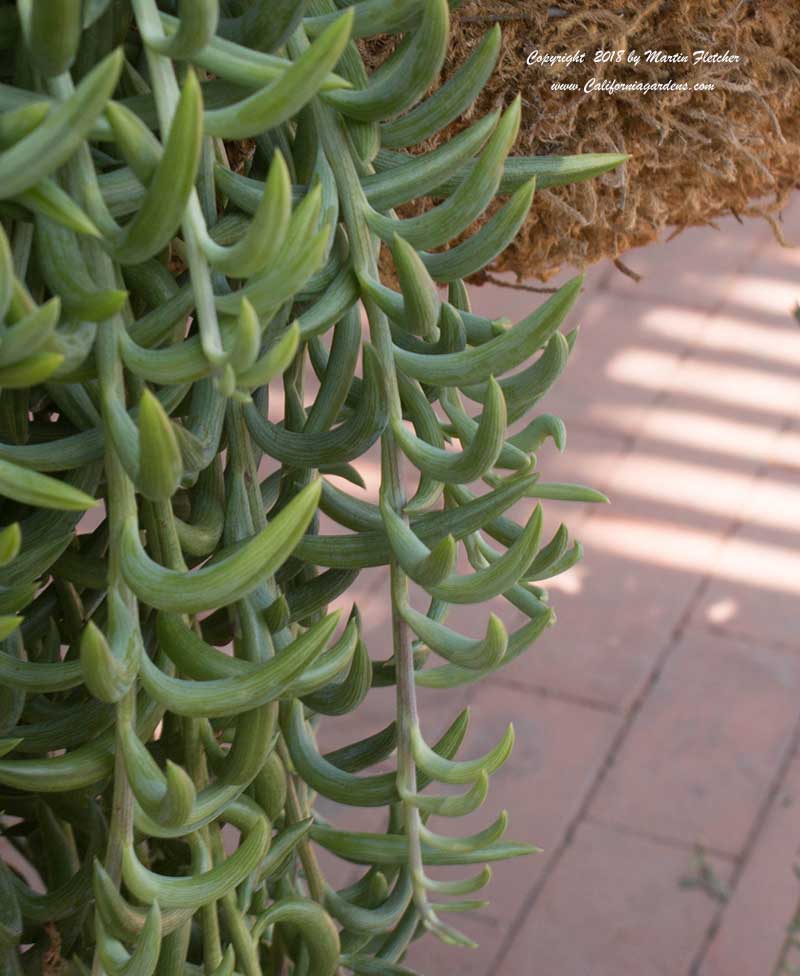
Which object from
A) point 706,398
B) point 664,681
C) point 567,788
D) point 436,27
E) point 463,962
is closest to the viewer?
point 436,27

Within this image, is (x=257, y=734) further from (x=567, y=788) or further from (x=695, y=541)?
(x=695, y=541)

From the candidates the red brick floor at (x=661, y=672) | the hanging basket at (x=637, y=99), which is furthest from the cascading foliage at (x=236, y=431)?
the red brick floor at (x=661, y=672)

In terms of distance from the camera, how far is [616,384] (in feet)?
6.73

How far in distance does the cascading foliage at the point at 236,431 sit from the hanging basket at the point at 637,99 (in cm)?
7

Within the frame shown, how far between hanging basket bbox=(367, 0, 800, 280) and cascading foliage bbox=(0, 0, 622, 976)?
72 mm

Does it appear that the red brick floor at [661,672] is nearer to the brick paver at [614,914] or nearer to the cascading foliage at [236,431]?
the brick paver at [614,914]

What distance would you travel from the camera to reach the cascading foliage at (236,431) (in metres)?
0.24

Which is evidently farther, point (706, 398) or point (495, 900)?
point (706, 398)

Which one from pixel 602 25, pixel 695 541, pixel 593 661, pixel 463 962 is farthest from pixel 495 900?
pixel 602 25

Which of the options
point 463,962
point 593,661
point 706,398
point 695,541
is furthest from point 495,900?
point 706,398

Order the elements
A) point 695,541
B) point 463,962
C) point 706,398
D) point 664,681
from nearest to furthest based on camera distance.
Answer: point 463,962, point 664,681, point 695,541, point 706,398

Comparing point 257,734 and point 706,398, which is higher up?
point 257,734

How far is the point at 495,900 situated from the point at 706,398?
0.92 meters

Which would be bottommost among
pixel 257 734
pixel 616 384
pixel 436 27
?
pixel 616 384
